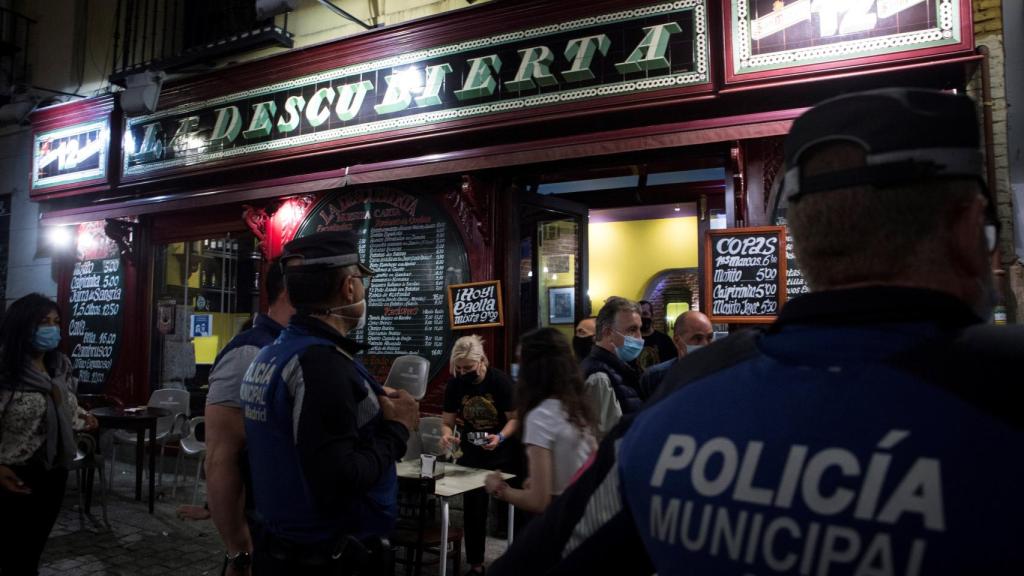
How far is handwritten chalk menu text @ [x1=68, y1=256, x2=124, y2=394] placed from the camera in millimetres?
9539

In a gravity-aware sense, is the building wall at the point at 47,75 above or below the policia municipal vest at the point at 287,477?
above

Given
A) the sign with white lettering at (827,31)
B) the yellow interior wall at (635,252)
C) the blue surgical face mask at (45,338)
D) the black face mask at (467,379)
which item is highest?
the sign with white lettering at (827,31)

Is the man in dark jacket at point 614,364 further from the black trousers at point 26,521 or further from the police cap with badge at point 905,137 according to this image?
the police cap with badge at point 905,137

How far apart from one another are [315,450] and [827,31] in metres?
5.16

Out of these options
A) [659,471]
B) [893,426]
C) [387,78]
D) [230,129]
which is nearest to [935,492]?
[893,426]

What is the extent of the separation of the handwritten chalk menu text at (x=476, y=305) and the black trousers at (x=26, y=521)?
372 centimetres

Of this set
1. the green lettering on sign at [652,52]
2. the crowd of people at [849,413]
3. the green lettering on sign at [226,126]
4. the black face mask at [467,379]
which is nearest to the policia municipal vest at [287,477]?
the crowd of people at [849,413]

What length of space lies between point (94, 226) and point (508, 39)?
7257 mm

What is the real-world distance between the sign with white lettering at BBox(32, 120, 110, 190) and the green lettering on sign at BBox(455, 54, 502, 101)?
19.7ft

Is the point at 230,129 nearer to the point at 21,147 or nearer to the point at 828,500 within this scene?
the point at 21,147

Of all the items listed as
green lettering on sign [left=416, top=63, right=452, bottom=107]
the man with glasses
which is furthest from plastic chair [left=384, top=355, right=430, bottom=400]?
green lettering on sign [left=416, top=63, right=452, bottom=107]

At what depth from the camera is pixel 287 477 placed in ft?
7.59

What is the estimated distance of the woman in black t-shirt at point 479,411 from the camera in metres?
5.31

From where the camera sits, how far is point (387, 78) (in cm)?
727
